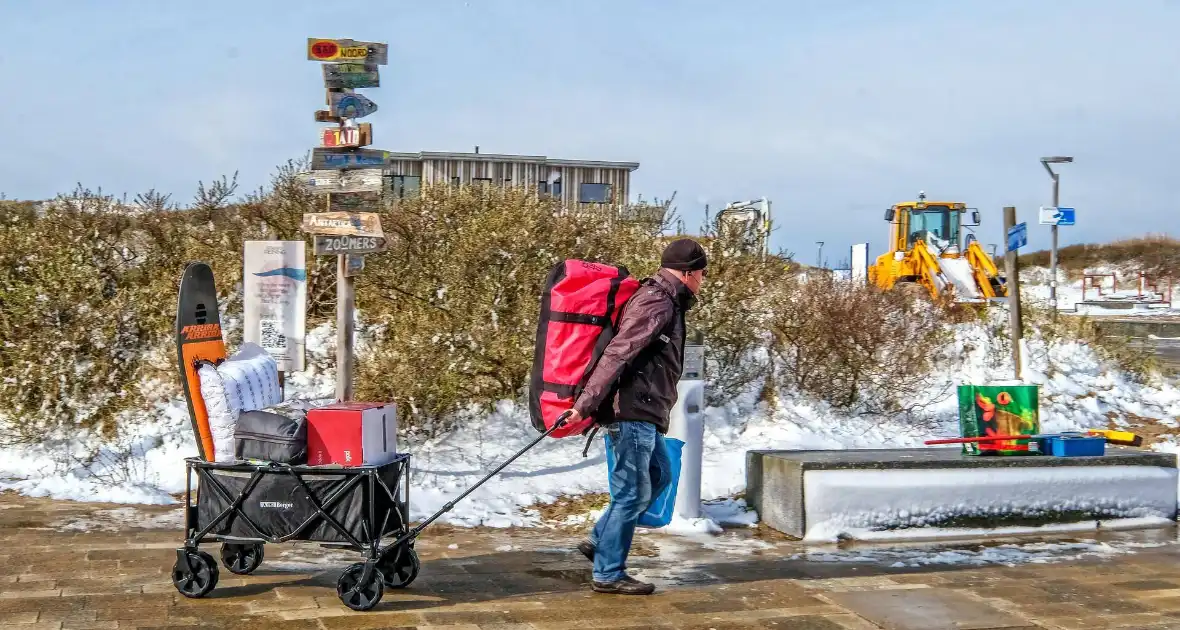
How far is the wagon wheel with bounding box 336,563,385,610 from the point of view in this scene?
203 inches

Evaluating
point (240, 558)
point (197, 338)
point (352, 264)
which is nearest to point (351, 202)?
point (352, 264)

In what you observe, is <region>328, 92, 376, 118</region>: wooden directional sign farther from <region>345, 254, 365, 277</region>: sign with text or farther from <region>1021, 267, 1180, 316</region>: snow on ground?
<region>1021, 267, 1180, 316</region>: snow on ground

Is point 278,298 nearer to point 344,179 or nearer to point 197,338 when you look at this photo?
point 344,179

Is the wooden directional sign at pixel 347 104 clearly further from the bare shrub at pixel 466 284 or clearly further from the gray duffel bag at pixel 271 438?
the gray duffel bag at pixel 271 438

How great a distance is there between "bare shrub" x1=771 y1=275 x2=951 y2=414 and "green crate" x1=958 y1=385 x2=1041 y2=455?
3.34 m

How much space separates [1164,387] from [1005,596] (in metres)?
9.38

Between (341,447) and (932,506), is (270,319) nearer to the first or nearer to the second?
(341,447)

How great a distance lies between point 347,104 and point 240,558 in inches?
130

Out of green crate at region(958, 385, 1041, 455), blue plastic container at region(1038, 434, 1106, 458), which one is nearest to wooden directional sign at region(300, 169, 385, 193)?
green crate at region(958, 385, 1041, 455)

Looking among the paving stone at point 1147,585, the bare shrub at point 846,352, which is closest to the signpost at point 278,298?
the bare shrub at point 846,352

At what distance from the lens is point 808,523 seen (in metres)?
7.20

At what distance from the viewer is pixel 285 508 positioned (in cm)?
528

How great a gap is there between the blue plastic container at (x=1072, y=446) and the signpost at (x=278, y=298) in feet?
17.5

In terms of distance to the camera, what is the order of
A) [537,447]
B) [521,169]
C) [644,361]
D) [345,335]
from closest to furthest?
[644,361], [345,335], [537,447], [521,169]
